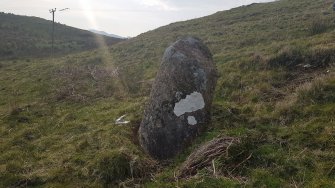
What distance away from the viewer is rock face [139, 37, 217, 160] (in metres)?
11.3

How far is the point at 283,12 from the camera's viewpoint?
118 feet

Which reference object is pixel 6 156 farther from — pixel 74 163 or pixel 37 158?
pixel 74 163

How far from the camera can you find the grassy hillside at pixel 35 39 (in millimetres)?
58594

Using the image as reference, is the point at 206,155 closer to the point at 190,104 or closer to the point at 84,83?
the point at 190,104

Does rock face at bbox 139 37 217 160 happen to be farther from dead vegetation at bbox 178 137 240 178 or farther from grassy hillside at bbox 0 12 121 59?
grassy hillside at bbox 0 12 121 59

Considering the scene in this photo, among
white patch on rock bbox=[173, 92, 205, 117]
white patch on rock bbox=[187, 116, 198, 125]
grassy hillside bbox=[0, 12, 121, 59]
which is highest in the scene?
grassy hillside bbox=[0, 12, 121, 59]

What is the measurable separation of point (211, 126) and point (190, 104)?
3.33ft

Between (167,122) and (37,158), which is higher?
(167,122)

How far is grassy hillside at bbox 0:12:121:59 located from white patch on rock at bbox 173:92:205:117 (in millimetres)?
44437

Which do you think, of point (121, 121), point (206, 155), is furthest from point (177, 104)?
point (121, 121)

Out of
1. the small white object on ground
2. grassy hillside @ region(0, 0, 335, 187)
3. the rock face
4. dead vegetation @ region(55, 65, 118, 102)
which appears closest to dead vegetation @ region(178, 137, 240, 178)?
grassy hillside @ region(0, 0, 335, 187)

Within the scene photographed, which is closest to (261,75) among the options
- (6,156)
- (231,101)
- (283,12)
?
(231,101)

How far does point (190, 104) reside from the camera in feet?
38.0

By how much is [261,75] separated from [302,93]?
3.64m
